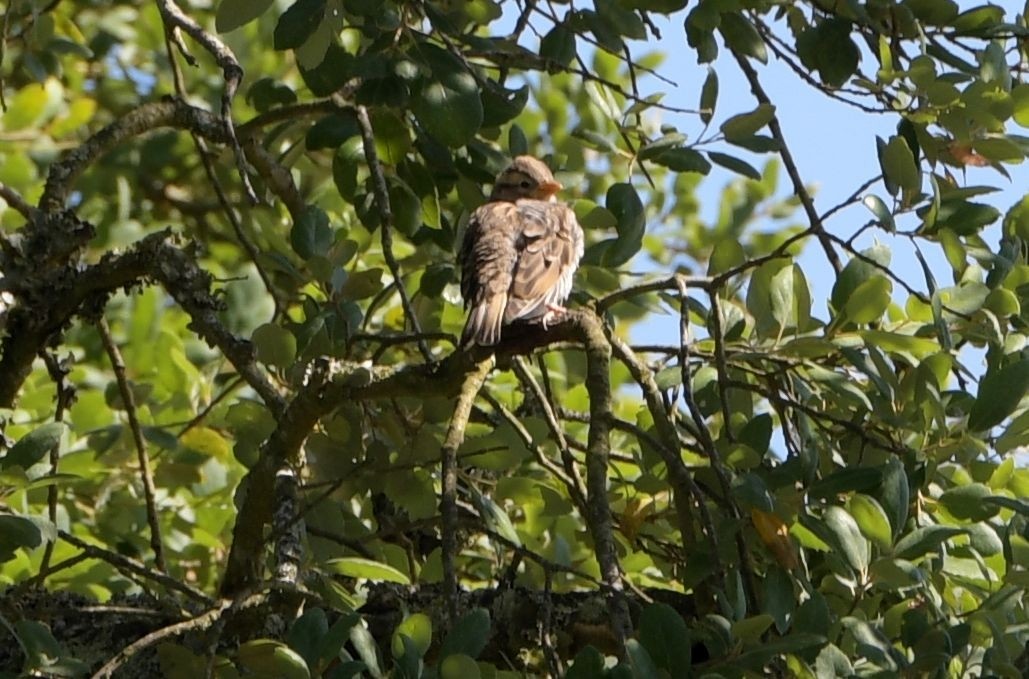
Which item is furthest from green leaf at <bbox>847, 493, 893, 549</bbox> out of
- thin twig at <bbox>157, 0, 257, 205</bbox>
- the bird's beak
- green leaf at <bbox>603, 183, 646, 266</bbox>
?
the bird's beak

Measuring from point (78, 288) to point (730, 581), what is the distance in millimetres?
2011

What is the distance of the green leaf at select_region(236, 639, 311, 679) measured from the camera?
2.47m

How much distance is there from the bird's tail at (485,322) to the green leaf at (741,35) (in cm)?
88

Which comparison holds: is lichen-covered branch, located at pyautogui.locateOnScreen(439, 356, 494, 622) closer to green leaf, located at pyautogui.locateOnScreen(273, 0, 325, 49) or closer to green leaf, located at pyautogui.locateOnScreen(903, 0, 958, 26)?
green leaf, located at pyautogui.locateOnScreen(273, 0, 325, 49)

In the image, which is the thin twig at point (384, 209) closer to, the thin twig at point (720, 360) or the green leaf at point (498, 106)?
the green leaf at point (498, 106)

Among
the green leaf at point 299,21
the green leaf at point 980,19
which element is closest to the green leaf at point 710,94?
the green leaf at point 980,19

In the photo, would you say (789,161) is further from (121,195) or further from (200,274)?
(121,195)

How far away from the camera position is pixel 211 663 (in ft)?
9.23

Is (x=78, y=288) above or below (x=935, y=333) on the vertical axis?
above

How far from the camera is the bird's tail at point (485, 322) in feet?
11.9

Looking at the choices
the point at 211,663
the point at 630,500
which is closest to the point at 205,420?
the point at 630,500

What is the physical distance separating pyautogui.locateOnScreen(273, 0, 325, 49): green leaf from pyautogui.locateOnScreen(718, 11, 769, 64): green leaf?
1031 millimetres

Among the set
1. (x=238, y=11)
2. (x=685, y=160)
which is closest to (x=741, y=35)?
(x=685, y=160)

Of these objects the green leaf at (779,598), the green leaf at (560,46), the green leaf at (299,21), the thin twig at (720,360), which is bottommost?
the green leaf at (779,598)
